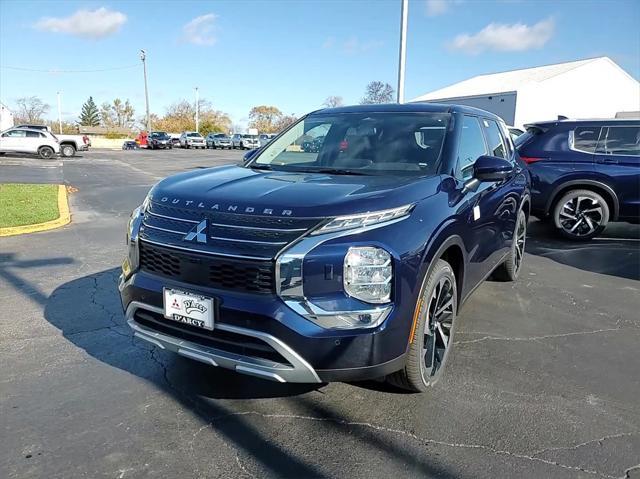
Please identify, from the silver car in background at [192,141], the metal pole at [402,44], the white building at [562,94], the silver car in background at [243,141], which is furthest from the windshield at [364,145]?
the silver car in background at [192,141]

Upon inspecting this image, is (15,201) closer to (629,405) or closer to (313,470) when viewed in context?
(313,470)

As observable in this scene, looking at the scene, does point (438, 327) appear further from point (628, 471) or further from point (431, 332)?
point (628, 471)

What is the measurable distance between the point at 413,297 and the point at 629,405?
1675 mm

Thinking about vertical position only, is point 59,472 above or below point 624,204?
below

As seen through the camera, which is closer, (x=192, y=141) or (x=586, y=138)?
(x=586, y=138)

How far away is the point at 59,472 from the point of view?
7.80ft

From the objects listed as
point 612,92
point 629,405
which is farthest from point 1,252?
point 612,92

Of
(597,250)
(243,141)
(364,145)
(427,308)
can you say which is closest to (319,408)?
(427,308)

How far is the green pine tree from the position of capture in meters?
125

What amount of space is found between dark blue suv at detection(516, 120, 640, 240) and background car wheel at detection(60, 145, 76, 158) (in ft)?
101

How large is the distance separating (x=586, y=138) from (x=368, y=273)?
268 inches

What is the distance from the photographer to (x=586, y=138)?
7734mm

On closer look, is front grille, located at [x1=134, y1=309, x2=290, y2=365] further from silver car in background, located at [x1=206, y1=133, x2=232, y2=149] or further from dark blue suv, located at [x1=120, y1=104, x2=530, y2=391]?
silver car in background, located at [x1=206, y1=133, x2=232, y2=149]

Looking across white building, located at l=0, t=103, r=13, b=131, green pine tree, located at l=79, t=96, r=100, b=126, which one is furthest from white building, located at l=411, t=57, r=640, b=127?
green pine tree, located at l=79, t=96, r=100, b=126
